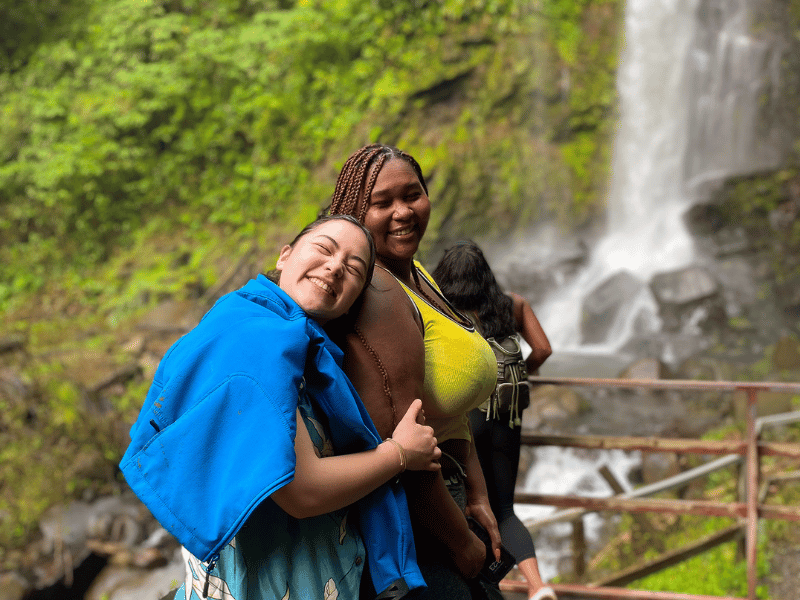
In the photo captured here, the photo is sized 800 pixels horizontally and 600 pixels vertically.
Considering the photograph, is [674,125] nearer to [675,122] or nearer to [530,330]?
[675,122]

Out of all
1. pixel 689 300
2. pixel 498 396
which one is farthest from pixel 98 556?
pixel 689 300

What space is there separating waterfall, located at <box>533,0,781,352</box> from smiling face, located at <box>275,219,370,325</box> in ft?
36.4

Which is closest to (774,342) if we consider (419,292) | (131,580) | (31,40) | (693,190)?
(693,190)

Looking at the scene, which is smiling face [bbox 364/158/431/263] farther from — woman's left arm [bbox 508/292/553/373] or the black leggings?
woman's left arm [bbox 508/292/553/373]

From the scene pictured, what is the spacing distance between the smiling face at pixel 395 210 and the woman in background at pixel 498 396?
3.10 feet

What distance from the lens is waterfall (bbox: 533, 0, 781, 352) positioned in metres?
12.4

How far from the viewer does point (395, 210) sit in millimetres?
1483

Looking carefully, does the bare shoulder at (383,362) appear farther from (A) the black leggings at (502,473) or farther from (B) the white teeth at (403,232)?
(A) the black leggings at (502,473)

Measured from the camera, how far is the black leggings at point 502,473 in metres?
2.40

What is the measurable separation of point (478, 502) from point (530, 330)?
50.9 inches

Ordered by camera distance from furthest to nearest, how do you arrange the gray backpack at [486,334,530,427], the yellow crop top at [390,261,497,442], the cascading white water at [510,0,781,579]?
the cascading white water at [510,0,781,579]
the gray backpack at [486,334,530,427]
the yellow crop top at [390,261,497,442]

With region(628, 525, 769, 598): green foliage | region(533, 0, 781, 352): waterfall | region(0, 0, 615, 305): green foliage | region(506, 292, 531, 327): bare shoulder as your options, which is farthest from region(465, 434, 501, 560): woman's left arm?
region(533, 0, 781, 352): waterfall

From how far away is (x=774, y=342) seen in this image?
10.2m

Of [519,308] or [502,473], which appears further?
[519,308]
